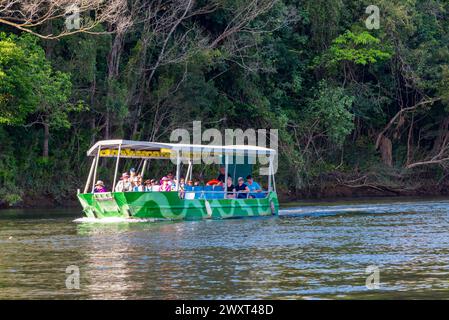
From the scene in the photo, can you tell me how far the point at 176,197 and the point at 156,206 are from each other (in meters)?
0.98

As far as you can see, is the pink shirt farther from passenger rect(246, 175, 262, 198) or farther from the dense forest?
the dense forest

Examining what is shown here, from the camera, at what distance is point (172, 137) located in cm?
5000

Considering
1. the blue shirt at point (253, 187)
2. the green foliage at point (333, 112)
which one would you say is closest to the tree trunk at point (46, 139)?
the blue shirt at point (253, 187)

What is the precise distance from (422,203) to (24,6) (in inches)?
745

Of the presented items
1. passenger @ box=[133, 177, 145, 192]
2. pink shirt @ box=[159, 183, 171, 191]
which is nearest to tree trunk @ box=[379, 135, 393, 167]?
pink shirt @ box=[159, 183, 171, 191]

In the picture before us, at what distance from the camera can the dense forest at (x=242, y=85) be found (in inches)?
1730

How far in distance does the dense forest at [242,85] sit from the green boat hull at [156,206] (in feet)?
27.2

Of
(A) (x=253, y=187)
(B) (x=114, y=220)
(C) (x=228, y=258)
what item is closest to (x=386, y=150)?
(A) (x=253, y=187)

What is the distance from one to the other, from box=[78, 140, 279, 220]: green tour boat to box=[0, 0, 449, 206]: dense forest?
6660mm

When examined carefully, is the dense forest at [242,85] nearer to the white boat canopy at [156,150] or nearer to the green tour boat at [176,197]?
the white boat canopy at [156,150]

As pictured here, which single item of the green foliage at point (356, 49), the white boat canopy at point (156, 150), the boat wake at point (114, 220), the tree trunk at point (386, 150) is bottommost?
the boat wake at point (114, 220)

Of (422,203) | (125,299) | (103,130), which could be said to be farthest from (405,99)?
(125,299)

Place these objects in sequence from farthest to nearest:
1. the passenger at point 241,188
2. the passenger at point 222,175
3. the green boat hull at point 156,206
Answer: the passenger at point 222,175
the passenger at point 241,188
the green boat hull at point 156,206

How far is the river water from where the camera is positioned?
60.6 ft
